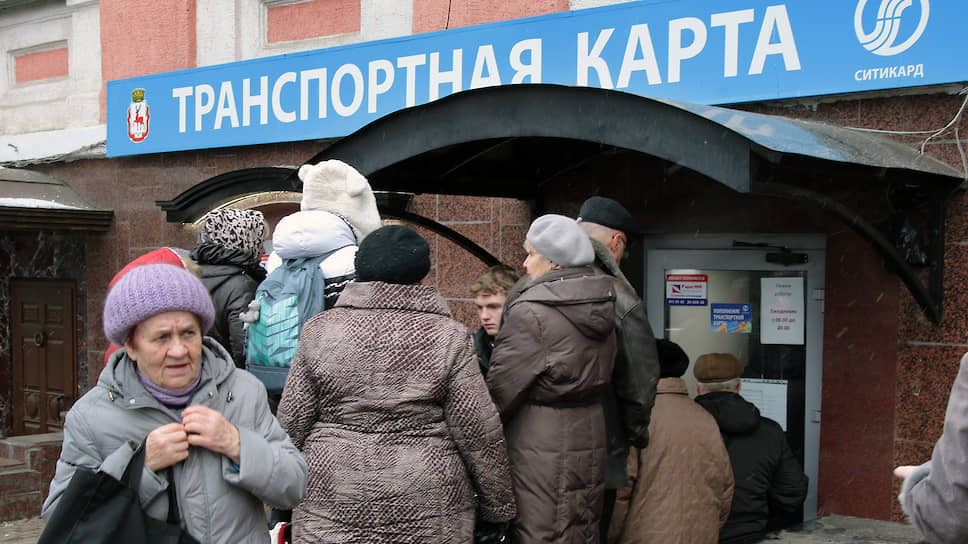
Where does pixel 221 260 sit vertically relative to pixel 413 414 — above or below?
above

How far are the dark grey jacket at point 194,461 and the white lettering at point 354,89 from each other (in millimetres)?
4636

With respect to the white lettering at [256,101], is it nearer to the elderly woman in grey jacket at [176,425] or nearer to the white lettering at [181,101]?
the white lettering at [181,101]

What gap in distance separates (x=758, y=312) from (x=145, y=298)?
398 centimetres

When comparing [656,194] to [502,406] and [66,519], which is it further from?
[66,519]

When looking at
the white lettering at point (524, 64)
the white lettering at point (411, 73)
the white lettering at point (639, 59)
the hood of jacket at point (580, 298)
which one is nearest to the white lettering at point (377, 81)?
the white lettering at point (411, 73)

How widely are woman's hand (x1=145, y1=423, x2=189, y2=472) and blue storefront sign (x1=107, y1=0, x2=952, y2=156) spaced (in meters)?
3.82

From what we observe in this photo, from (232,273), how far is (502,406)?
4.36 ft

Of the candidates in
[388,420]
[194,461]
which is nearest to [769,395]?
[388,420]

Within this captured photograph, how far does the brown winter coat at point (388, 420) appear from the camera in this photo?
288 cm

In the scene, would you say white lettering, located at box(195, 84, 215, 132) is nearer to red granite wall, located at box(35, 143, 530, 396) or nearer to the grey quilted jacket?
red granite wall, located at box(35, 143, 530, 396)

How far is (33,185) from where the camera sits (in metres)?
8.73

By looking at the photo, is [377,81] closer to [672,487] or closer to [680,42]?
[680,42]

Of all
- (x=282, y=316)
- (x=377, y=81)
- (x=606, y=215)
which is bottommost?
(x=282, y=316)

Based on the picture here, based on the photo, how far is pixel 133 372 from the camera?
88.2 inches
